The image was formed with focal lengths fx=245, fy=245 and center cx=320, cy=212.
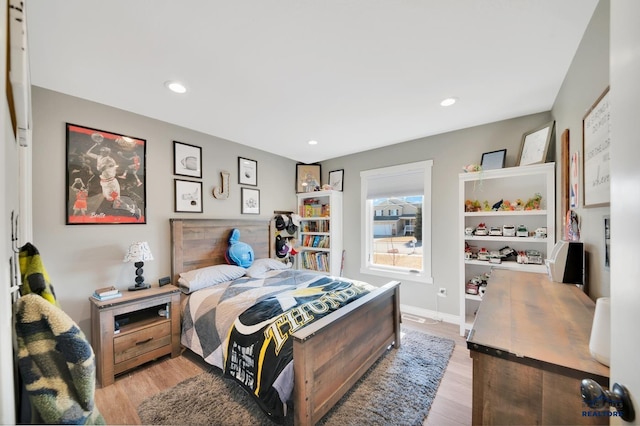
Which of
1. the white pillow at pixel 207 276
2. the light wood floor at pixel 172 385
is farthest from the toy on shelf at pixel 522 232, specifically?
the white pillow at pixel 207 276

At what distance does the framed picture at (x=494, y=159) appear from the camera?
8.78ft

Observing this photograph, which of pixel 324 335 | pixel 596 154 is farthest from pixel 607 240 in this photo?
pixel 324 335

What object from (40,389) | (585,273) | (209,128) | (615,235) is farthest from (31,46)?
(585,273)

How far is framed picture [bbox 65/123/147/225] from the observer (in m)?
2.14

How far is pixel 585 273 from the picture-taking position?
145cm

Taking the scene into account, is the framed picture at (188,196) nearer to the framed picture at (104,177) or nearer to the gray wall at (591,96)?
the framed picture at (104,177)

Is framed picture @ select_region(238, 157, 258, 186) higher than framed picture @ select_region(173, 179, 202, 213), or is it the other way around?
framed picture @ select_region(238, 157, 258, 186)

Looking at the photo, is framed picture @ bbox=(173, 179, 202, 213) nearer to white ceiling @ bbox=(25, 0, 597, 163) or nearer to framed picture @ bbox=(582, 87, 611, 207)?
white ceiling @ bbox=(25, 0, 597, 163)

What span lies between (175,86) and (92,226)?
1485 mm

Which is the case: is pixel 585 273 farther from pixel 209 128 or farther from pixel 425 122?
pixel 209 128

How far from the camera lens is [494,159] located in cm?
273

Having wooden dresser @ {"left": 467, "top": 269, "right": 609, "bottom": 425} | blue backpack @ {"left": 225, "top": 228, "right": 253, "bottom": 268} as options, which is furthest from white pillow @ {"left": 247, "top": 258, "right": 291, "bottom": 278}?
wooden dresser @ {"left": 467, "top": 269, "right": 609, "bottom": 425}

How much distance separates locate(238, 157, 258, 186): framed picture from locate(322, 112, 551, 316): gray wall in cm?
177

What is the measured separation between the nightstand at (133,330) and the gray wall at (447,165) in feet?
8.86
